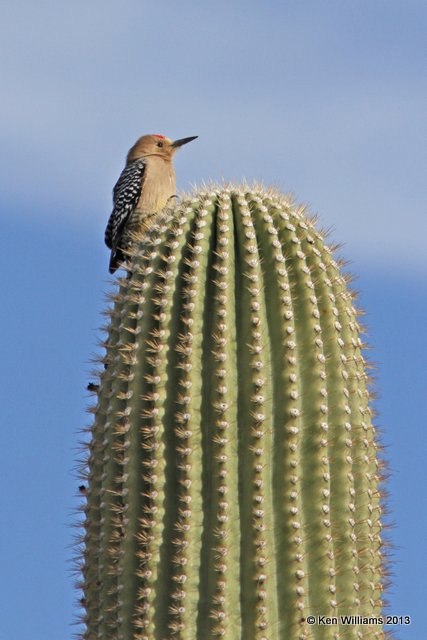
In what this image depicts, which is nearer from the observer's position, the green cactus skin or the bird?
the green cactus skin

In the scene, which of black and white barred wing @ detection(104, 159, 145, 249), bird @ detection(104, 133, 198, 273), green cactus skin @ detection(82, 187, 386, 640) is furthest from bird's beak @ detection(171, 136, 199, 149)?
green cactus skin @ detection(82, 187, 386, 640)

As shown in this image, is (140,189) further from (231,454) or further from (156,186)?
(231,454)

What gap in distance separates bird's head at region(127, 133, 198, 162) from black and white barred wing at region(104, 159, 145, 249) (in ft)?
2.41

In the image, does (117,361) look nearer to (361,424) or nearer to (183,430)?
(183,430)

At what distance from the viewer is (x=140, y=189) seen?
1094cm

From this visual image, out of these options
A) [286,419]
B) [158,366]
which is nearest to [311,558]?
[286,419]

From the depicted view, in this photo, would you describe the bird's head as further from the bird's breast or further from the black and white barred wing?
the black and white barred wing

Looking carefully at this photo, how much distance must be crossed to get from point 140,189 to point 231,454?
581 centimetres

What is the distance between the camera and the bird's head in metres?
11.9

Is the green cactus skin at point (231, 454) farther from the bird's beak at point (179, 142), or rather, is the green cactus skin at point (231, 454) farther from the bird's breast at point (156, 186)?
the bird's beak at point (179, 142)

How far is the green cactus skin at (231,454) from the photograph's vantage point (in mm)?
5391

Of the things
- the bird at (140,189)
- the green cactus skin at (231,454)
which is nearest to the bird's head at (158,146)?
the bird at (140,189)

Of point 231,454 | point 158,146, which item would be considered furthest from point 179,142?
point 231,454

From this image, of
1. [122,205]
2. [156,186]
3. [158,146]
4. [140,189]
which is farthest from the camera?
[158,146]
